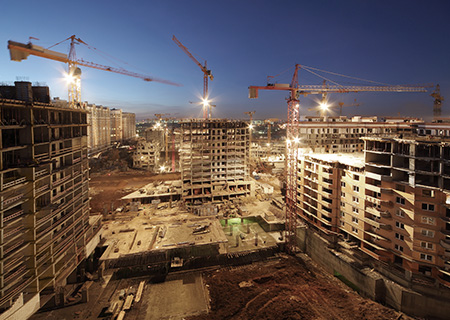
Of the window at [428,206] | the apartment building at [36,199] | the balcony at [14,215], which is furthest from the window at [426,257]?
the balcony at [14,215]

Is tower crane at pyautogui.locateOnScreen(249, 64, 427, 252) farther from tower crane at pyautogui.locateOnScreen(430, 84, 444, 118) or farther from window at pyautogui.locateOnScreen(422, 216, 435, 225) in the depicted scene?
tower crane at pyautogui.locateOnScreen(430, 84, 444, 118)

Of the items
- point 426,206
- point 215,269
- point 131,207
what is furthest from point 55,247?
point 426,206

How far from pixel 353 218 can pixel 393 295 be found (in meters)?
7.11

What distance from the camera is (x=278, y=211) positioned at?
36.7 m

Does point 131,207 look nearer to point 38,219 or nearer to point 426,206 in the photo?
point 38,219

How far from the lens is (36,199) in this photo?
59.8 feet

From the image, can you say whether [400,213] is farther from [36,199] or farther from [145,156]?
[145,156]

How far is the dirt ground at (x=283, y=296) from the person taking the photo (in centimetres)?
2078

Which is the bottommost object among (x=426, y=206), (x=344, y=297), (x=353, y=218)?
(x=344, y=297)

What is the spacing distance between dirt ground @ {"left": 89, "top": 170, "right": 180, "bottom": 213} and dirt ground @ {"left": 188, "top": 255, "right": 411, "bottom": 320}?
21645 millimetres

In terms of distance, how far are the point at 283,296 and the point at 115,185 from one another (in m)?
39.1

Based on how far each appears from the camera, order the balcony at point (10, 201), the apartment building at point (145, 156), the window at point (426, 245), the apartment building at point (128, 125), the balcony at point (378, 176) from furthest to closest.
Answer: the apartment building at point (128, 125) < the apartment building at point (145, 156) < the balcony at point (378, 176) < the window at point (426, 245) < the balcony at point (10, 201)

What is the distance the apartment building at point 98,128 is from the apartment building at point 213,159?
4622cm

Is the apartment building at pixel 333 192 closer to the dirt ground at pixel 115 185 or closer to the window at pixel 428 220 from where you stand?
the window at pixel 428 220
